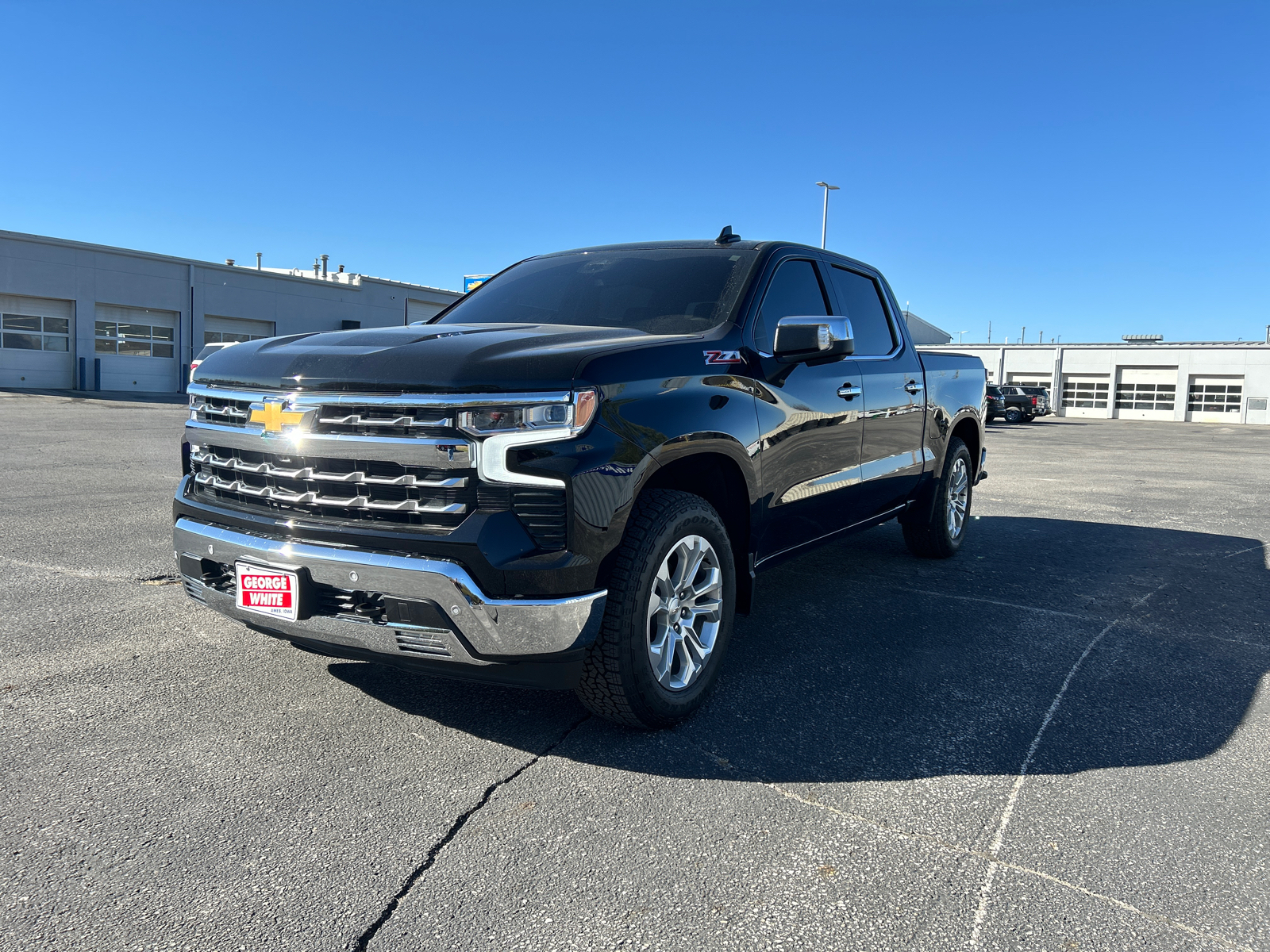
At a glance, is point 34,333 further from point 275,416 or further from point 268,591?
point 268,591

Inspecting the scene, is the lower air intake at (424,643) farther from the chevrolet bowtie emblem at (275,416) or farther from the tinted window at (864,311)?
the tinted window at (864,311)

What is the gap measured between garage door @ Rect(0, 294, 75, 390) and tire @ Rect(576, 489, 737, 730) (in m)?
37.6

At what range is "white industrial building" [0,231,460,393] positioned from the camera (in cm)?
3366

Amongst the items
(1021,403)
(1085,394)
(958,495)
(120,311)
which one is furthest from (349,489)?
(1085,394)

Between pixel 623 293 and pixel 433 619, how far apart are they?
2.06 m

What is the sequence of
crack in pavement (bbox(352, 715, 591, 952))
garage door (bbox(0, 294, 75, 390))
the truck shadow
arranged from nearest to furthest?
1. crack in pavement (bbox(352, 715, 591, 952))
2. the truck shadow
3. garage door (bbox(0, 294, 75, 390))

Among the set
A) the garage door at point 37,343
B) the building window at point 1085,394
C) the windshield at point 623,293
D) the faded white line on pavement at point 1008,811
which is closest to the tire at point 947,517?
the faded white line on pavement at point 1008,811

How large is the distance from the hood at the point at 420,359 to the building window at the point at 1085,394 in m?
58.9

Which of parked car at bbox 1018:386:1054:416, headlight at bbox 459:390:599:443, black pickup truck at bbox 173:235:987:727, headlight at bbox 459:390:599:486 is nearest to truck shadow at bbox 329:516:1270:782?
black pickup truck at bbox 173:235:987:727

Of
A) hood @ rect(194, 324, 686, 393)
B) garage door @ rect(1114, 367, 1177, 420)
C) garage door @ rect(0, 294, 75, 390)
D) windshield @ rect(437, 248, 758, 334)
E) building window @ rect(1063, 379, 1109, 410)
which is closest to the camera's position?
hood @ rect(194, 324, 686, 393)

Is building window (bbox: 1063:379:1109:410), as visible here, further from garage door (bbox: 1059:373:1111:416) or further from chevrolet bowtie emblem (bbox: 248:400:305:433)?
chevrolet bowtie emblem (bbox: 248:400:305:433)

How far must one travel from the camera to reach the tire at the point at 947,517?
632cm

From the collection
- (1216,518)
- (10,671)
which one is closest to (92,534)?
(10,671)

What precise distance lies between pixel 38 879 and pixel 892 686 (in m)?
2.97
